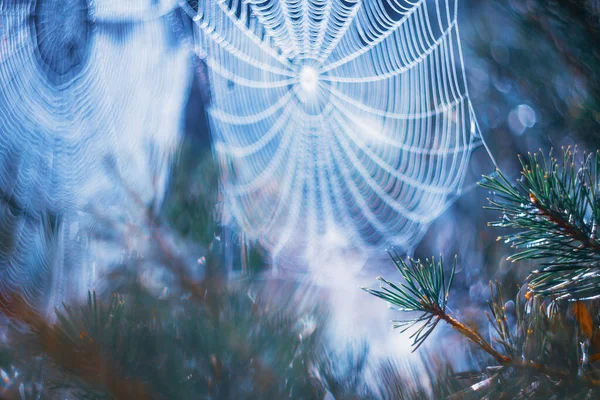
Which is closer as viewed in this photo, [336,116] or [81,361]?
[81,361]

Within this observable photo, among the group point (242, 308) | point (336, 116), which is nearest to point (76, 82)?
point (336, 116)

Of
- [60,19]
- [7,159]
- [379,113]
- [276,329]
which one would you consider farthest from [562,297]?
[60,19]

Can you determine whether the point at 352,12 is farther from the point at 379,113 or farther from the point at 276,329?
the point at 276,329

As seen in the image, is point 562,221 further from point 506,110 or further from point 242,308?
point 506,110

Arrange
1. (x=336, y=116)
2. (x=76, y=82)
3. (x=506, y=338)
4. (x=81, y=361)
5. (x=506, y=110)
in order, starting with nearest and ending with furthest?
(x=81, y=361) < (x=506, y=338) < (x=506, y=110) < (x=76, y=82) < (x=336, y=116)

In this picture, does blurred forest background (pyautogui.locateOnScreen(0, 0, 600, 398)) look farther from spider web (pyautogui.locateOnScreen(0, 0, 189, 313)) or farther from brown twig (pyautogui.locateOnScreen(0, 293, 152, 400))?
spider web (pyautogui.locateOnScreen(0, 0, 189, 313))

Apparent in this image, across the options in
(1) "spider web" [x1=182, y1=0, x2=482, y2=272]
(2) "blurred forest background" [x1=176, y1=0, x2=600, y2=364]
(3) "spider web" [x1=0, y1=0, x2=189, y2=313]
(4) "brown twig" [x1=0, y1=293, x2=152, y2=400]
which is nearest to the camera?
(4) "brown twig" [x1=0, y1=293, x2=152, y2=400]

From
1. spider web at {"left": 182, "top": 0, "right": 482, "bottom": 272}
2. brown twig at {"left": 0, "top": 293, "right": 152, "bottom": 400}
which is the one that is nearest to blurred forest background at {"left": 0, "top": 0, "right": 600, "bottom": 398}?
brown twig at {"left": 0, "top": 293, "right": 152, "bottom": 400}

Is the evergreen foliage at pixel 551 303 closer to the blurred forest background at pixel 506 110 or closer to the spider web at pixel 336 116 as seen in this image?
the blurred forest background at pixel 506 110
